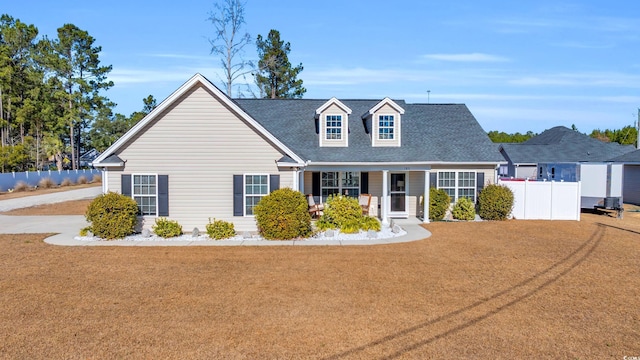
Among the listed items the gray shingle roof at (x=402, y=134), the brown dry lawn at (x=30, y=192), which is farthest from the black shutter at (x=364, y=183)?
the brown dry lawn at (x=30, y=192)

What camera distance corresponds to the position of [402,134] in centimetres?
2038

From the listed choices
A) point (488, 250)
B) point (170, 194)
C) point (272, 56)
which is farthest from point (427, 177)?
point (272, 56)

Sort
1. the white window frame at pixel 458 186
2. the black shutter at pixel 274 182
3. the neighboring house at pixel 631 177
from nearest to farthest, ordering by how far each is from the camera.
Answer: the black shutter at pixel 274 182 < the white window frame at pixel 458 186 < the neighboring house at pixel 631 177

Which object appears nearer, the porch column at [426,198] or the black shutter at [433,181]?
the porch column at [426,198]

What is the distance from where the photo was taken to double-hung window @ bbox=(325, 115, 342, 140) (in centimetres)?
1959

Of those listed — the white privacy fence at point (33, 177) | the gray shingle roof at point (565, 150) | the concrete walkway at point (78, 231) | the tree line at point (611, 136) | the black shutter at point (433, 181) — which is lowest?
the concrete walkway at point (78, 231)

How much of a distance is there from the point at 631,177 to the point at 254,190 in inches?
1022

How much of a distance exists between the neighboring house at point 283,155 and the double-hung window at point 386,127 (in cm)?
5

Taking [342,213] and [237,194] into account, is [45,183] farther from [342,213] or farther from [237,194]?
[342,213]

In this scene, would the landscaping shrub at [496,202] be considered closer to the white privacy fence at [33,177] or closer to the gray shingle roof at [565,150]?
the gray shingle roof at [565,150]

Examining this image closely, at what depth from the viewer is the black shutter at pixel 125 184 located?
15.6 m

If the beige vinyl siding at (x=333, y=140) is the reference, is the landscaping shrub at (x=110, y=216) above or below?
below

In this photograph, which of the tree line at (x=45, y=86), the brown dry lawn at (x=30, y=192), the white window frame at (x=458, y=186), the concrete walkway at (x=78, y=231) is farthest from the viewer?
the tree line at (x=45, y=86)

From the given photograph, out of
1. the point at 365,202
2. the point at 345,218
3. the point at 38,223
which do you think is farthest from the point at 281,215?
the point at 38,223
